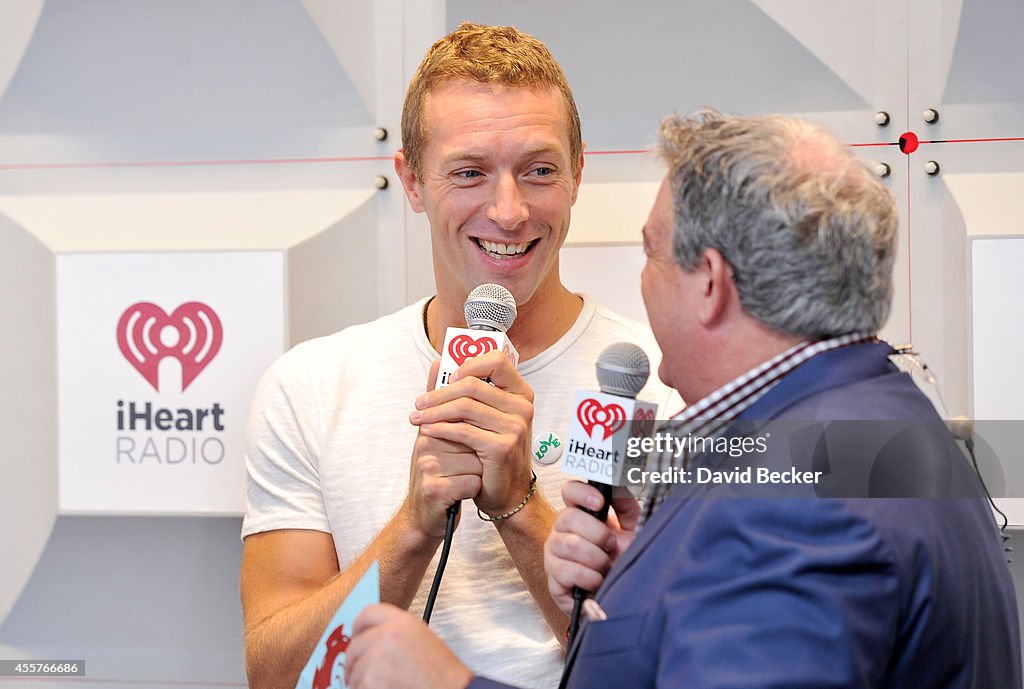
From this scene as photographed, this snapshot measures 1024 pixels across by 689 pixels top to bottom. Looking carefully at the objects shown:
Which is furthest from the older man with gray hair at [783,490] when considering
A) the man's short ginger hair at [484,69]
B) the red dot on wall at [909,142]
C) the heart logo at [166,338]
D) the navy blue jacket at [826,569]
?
the heart logo at [166,338]

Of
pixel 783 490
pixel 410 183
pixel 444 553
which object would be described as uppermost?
pixel 410 183

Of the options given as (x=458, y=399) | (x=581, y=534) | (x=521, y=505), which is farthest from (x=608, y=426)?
(x=521, y=505)

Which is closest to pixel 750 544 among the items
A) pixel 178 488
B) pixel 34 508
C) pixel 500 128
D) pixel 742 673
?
pixel 742 673

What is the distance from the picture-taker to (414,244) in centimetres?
229

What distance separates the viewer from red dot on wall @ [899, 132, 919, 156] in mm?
2146

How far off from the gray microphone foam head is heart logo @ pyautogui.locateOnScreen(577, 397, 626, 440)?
28 mm

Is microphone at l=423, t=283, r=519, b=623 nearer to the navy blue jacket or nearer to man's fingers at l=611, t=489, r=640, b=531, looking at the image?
man's fingers at l=611, t=489, r=640, b=531

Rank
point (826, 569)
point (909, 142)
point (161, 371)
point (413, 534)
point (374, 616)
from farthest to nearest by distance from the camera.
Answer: point (161, 371) → point (909, 142) → point (413, 534) → point (374, 616) → point (826, 569)

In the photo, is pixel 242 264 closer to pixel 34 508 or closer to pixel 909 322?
pixel 34 508

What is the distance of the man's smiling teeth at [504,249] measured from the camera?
171 cm

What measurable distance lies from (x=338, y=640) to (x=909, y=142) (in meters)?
1.57

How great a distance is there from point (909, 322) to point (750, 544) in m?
1.35

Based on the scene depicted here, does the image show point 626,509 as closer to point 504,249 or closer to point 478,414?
point 478,414

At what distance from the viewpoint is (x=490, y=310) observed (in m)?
1.49
